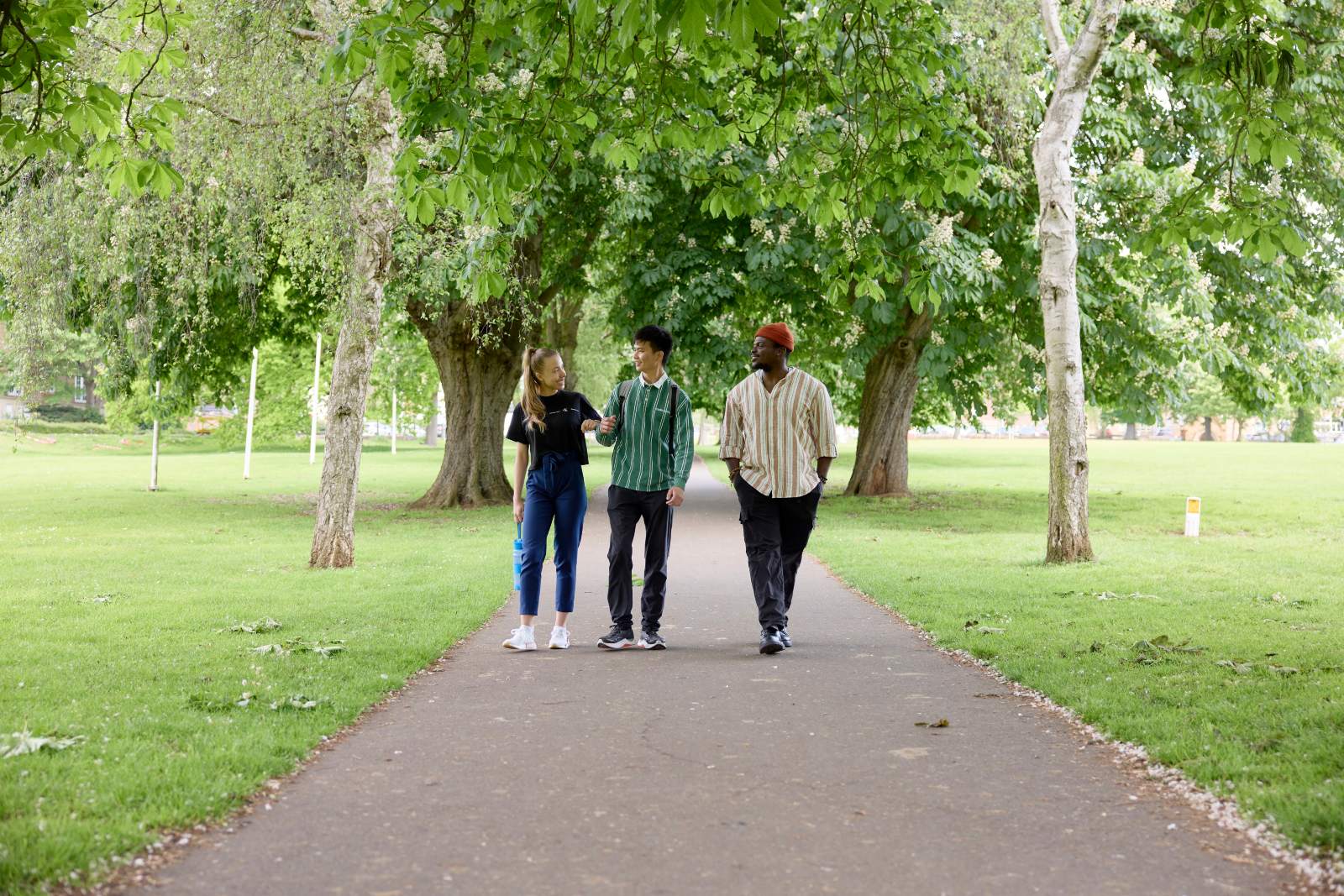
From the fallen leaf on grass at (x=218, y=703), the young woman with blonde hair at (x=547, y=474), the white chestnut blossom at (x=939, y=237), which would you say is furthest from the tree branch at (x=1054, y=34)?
the fallen leaf on grass at (x=218, y=703)

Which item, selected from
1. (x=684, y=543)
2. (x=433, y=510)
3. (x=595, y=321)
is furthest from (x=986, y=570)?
(x=595, y=321)

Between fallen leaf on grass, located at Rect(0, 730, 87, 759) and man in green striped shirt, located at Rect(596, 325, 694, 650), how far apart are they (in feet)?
11.6

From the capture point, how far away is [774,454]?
25.5 ft

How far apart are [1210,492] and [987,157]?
15464mm

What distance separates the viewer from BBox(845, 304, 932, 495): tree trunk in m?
24.6

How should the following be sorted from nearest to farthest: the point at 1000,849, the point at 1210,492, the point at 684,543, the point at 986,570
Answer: the point at 1000,849 < the point at 986,570 < the point at 684,543 < the point at 1210,492

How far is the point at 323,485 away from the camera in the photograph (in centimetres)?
1320

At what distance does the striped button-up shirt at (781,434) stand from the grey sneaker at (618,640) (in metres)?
1.35

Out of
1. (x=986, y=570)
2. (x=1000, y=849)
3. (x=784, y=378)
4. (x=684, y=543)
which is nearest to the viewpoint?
(x=1000, y=849)

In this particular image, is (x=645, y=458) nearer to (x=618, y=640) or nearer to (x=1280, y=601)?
(x=618, y=640)

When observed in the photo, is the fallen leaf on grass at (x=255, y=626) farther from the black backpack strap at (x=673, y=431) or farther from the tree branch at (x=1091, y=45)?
the tree branch at (x=1091, y=45)

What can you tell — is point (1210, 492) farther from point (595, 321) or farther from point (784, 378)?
point (784, 378)

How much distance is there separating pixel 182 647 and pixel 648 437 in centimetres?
346

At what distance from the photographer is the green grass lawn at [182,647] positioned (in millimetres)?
4270
